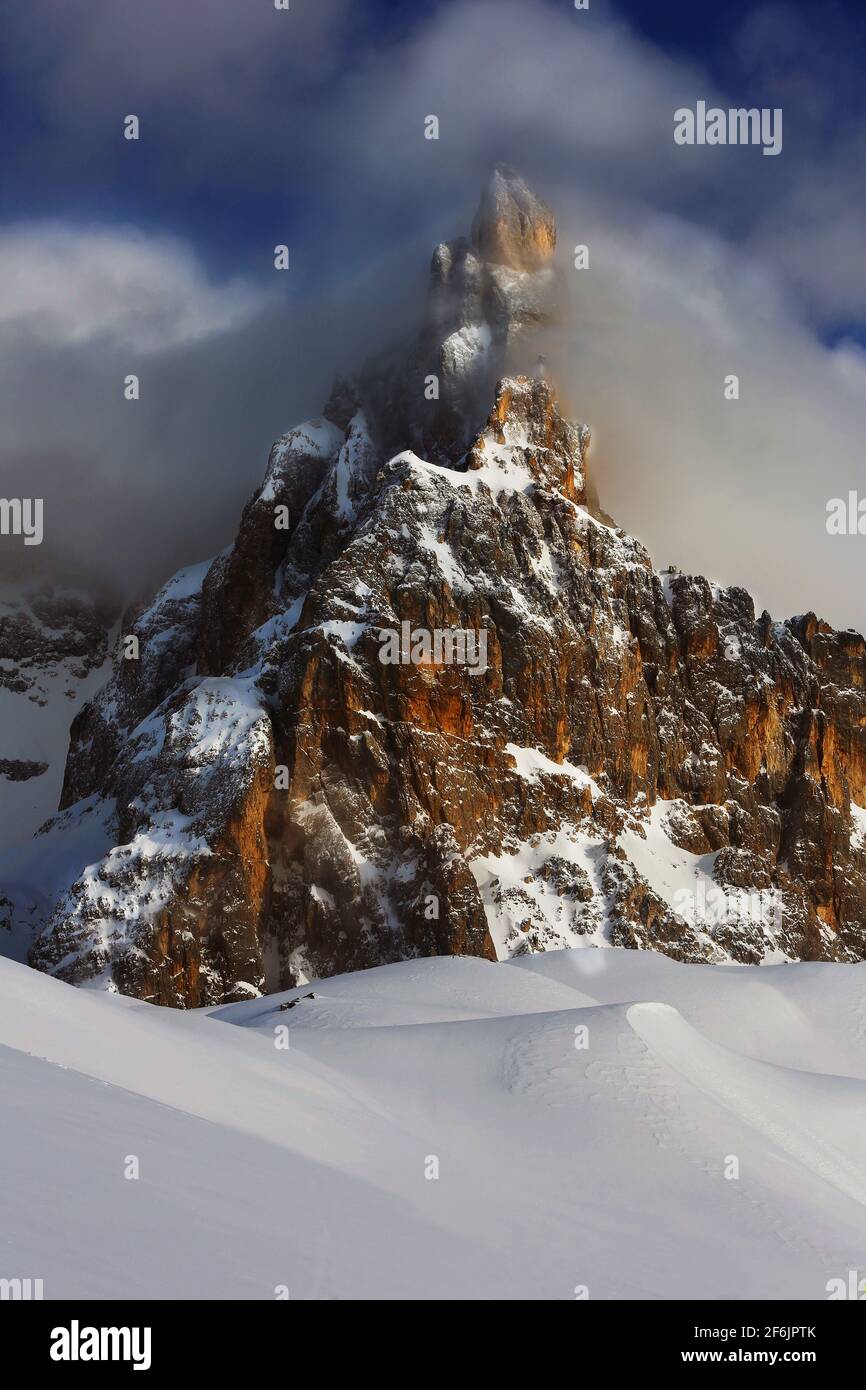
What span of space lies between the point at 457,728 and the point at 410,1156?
98840mm

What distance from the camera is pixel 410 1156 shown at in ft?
86.7

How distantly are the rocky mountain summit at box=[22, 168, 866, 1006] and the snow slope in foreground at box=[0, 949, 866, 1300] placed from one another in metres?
62.6

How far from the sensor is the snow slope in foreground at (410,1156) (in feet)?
→ 46.8

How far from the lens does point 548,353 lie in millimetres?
158625

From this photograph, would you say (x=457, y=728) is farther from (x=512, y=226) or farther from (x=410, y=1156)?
(x=410, y=1156)

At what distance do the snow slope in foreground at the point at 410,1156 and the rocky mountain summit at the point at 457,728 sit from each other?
62626 millimetres

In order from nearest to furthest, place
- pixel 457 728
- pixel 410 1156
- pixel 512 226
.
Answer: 1. pixel 410 1156
2. pixel 457 728
3. pixel 512 226

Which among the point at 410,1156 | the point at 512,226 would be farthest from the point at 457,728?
the point at 410,1156

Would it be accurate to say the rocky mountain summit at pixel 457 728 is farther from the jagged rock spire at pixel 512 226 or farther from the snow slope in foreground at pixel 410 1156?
the snow slope in foreground at pixel 410 1156

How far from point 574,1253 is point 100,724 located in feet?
476

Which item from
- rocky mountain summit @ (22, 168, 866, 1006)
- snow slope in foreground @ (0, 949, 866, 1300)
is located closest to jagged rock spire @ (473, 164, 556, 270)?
rocky mountain summit @ (22, 168, 866, 1006)

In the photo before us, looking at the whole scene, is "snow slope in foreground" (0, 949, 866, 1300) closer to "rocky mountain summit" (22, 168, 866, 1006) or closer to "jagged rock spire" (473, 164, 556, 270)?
"rocky mountain summit" (22, 168, 866, 1006)

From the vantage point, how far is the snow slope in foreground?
46.8 feet
